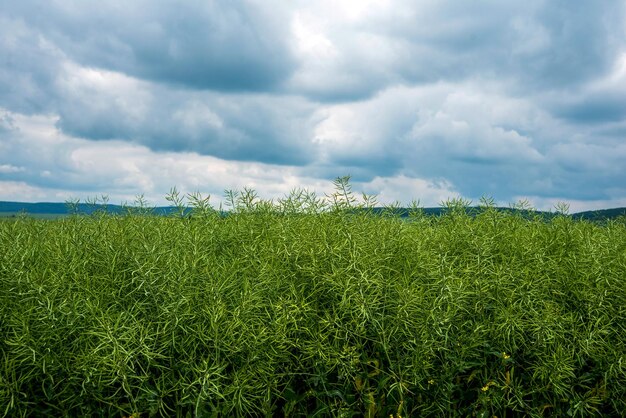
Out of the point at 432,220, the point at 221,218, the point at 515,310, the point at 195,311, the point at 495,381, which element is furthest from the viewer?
the point at 432,220

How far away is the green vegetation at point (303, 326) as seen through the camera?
142 inches

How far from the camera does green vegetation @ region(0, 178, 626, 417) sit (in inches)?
142

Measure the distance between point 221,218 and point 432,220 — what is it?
245 cm

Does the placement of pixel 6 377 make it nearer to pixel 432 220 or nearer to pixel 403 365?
pixel 403 365

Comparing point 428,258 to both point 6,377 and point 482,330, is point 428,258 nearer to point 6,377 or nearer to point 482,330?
point 482,330

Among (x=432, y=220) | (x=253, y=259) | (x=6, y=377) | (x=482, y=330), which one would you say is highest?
(x=432, y=220)

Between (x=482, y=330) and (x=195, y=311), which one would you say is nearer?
(x=195, y=311)

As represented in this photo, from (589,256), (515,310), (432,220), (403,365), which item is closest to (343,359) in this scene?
(403,365)

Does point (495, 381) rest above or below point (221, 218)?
below

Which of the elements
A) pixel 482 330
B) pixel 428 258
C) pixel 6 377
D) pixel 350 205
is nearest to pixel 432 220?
pixel 350 205

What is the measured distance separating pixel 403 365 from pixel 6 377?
2.44 meters

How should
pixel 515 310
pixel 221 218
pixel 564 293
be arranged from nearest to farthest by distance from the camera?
1. pixel 515 310
2. pixel 564 293
3. pixel 221 218

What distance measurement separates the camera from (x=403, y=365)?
3887 mm

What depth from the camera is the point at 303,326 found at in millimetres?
4031
